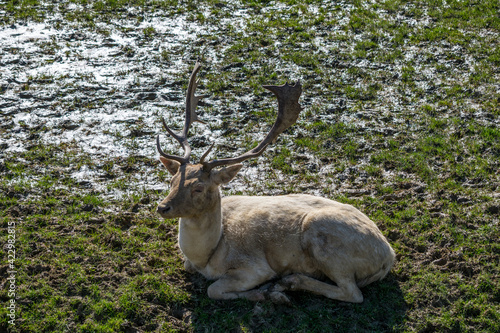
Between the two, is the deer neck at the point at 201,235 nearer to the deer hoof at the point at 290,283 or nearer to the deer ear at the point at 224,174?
the deer ear at the point at 224,174

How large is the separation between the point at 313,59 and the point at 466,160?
503cm

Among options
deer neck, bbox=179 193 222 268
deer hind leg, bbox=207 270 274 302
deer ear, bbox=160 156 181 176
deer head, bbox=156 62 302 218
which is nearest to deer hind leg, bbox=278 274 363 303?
deer hind leg, bbox=207 270 274 302

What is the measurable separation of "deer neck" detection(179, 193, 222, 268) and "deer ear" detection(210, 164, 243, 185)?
0.32 metres

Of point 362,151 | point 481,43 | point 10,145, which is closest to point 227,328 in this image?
point 362,151

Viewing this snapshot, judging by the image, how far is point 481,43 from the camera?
13812 millimetres

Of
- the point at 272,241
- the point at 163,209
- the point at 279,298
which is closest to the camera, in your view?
the point at 163,209

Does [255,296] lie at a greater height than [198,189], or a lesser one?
lesser

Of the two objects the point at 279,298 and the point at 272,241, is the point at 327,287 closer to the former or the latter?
the point at 279,298

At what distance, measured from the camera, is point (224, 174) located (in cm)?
678

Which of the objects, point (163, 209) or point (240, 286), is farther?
point (240, 286)

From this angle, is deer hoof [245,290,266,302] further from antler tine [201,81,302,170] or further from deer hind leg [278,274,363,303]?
antler tine [201,81,302,170]

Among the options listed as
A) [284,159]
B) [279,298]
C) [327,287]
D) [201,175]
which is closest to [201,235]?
[201,175]

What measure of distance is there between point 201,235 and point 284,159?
3.45 metres

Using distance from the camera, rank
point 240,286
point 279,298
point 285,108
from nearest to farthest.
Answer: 1. point 279,298
2. point 240,286
3. point 285,108
